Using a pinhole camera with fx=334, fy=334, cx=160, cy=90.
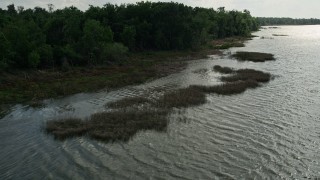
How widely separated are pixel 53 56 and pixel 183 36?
153ft

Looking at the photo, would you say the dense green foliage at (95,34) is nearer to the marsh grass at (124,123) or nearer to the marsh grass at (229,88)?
the marsh grass at (124,123)

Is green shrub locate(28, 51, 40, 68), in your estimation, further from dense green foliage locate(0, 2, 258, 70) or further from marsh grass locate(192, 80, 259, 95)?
marsh grass locate(192, 80, 259, 95)

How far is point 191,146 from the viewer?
2531 cm

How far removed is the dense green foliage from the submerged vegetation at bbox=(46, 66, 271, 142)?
79.8 ft

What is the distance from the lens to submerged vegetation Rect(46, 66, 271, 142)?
28.0 metres

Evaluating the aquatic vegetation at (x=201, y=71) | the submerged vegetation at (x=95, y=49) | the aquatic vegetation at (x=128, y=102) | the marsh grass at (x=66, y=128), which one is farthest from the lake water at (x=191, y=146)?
the aquatic vegetation at (x=201, y=71)

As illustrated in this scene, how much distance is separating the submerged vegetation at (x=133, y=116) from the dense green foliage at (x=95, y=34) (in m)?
24.3

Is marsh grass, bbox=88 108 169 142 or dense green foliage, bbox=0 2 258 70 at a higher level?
dense green foliage, bbox=0 2 258 70

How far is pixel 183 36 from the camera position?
326 ft

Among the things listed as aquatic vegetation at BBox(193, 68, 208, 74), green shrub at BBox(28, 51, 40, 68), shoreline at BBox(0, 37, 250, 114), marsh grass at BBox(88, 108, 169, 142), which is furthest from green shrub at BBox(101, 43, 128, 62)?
marsh grass at BBox(88, 108, 169, 142)

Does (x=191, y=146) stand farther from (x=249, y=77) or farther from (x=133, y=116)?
(x=249, y=77)

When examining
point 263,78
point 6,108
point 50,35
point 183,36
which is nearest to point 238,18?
point 183,36

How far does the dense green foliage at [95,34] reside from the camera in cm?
5888

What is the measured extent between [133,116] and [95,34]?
41894mm
